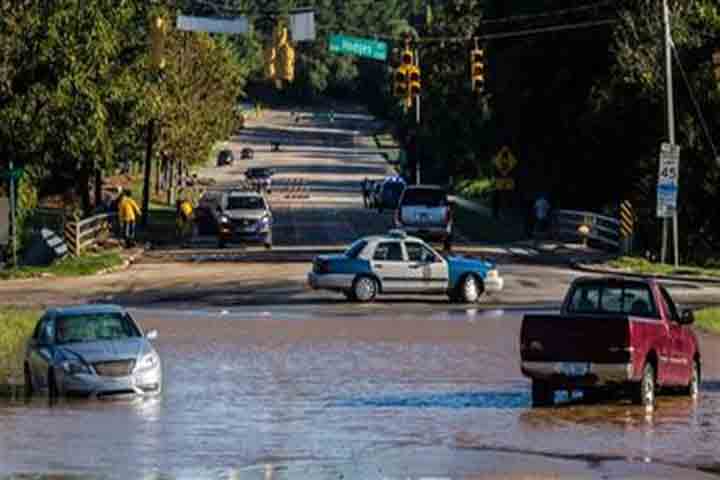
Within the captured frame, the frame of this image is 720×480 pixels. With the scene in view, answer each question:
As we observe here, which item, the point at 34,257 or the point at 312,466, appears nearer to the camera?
the point at 312,466

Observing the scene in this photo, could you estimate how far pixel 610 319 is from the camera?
24.4m

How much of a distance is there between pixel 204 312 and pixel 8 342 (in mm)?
8559

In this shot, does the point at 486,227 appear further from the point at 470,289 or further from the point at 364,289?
the point at 364,289

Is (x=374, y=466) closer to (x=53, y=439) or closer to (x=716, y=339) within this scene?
(x=53, y=439)

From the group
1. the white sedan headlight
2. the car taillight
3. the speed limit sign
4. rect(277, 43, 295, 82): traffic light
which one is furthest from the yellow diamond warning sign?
the white sedan headlight

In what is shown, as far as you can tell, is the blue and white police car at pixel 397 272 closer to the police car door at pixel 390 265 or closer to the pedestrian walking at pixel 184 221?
the police car door at pixel 390 265

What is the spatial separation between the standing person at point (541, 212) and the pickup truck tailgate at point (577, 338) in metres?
49.8

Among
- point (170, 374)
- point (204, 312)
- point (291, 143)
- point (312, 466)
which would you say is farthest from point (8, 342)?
point (291, 143)

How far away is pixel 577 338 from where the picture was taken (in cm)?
2447

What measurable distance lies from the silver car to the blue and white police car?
16427 mm

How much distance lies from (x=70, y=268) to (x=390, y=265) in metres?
13.7

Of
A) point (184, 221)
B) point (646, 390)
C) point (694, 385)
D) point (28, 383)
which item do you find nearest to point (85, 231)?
point (184, 221)

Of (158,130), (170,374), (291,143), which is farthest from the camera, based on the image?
(291,143)

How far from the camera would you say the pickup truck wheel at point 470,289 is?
4459cm
